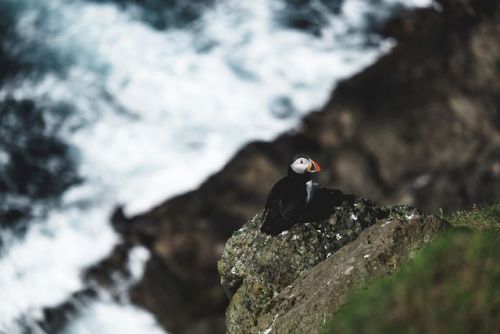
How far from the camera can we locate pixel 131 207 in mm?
15812

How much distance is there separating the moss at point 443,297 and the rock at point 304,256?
5.91ft

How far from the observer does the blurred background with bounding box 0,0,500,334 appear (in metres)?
14.8

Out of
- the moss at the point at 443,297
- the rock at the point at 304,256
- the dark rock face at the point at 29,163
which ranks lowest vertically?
the dark rock face at the point at 29,163

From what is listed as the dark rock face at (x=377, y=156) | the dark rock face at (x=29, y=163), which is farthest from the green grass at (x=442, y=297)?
the dark rock face at (x=29, y=163)

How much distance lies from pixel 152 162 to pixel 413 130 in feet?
19.4

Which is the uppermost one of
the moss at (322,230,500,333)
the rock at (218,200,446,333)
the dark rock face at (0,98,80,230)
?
the moss at (322,230,500,333)

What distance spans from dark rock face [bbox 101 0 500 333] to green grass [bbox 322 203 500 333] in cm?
1080

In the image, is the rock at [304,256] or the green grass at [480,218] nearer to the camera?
the rock at [304,256]

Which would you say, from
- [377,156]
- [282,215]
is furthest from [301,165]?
[377,156]

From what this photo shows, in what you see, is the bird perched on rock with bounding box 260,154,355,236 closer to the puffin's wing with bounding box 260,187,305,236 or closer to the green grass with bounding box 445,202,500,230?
the puffin's wing with bounding box 260,187,305,236

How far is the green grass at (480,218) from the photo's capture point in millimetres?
6402

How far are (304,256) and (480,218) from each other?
5.71ft

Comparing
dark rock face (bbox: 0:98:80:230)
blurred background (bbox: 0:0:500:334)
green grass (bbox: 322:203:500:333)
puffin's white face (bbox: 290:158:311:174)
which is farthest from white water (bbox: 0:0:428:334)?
green grass (bbox: 322:203:500:333)

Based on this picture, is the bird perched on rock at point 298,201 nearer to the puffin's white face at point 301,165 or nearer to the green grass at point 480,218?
the puffin's white face at point 301,165
